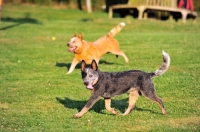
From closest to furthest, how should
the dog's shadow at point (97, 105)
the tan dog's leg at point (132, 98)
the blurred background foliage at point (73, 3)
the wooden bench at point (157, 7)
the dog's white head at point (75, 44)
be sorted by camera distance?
the tan dog's leg at point (132, 98)
the dog's shadow at point (97, 105)
the dog's white head at point (75, 44)
the wooden bench at point (157, 7)
the blurred background foliage at point (73, 3)

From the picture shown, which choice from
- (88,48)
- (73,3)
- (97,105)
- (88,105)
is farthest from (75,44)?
(73,3)

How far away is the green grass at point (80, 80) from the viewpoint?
9.09 meters

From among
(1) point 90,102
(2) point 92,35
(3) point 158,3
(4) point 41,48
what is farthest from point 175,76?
(3) point 158,3

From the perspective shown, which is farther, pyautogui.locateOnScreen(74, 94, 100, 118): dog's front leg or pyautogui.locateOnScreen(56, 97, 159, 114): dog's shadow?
pyautogui.locateOnScreen(56, 97, 159, 114): dog's shadow

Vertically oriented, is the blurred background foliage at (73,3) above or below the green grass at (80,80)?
below

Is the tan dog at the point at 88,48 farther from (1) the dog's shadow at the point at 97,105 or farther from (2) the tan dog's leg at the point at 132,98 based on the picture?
(2) the tan dog's leg at the point at 132,98

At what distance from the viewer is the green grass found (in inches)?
358

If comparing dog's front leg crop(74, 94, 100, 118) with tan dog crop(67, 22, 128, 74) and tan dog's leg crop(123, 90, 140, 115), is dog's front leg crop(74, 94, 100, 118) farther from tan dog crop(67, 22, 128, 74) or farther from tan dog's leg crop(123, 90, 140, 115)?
tan dog crop(67, 22, 128, 74)

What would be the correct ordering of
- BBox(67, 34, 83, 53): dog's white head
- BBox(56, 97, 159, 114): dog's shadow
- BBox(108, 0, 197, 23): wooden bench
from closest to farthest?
1. BBox(56, 97, 159, 114): dog's shadow
2. BBox(67, 34, 83, 53): dog's white head
3. BBox(108, 0, 197, 23): wooden bench

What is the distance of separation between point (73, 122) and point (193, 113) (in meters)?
2.32

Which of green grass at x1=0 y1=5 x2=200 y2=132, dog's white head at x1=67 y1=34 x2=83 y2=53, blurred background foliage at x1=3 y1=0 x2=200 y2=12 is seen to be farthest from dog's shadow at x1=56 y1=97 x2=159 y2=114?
blurred background foliage at x1=3 y1=0 x2=200 y2=12

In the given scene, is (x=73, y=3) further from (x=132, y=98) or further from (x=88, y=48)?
(x=132, y=98)

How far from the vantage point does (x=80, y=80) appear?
43.5ft

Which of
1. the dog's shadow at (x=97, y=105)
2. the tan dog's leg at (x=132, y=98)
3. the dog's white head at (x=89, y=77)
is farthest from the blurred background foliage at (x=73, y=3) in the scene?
the dog's white head at (x=89, y=77)
